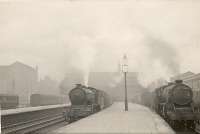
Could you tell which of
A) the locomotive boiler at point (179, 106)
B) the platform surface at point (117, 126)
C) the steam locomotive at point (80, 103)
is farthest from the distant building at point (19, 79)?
the locomotive boiler at point (179, 106)

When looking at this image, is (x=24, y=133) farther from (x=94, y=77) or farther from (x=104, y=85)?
(x=104, y=85)

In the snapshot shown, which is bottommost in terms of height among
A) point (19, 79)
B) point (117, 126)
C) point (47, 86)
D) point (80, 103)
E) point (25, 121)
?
point (25, 121)

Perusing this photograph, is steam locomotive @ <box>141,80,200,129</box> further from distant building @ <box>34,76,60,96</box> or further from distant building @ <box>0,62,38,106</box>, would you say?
distant building @ <box>34,76,60,96</box>

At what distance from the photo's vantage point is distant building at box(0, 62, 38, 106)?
59.8 m

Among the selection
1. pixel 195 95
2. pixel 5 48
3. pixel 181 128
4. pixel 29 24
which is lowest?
pixel 181 128

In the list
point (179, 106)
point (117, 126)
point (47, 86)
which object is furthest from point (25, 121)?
point (47, 86)

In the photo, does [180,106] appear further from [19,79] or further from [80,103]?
[19,79]

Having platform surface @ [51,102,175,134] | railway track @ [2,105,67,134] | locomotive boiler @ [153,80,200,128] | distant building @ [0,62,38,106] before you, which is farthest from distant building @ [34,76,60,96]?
locomotive boiler @ [153,80,200,128]

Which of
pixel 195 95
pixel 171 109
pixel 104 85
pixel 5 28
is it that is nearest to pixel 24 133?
pixel 5 28

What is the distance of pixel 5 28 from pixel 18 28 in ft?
3.23

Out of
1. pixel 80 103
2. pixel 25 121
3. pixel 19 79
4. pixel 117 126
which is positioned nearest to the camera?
pixel 117 126

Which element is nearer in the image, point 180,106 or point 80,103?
point 180,106

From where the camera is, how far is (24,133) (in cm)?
1717

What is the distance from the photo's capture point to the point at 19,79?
67.3 metres
